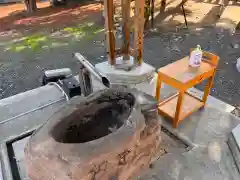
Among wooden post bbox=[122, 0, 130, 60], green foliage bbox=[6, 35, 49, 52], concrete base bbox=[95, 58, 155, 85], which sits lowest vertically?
green foliage bbox=[6, 35, 49, 52]

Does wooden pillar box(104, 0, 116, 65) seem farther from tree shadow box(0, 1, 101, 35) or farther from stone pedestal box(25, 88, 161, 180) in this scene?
tree shadow box(0, 1, 101, 35)

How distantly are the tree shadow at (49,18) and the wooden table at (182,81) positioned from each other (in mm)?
3749

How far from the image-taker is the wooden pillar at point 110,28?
223cm

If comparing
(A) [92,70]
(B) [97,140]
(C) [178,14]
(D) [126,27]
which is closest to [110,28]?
(D) [126,27]

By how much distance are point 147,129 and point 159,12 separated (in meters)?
5.22

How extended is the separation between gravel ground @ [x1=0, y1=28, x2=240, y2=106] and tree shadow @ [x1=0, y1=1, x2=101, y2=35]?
0.99m

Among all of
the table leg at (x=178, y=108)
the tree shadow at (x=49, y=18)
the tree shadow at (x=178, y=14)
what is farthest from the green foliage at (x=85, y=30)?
the table leg at (x=178, y=108)

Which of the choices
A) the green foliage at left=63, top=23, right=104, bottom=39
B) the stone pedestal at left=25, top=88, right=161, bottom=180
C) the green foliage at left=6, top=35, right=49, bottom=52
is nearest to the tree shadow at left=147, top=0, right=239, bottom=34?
the green foliage at left=63, top=23, right=104, bottom=39

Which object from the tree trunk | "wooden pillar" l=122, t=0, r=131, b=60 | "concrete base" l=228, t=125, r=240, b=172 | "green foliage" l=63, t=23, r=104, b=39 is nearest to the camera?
"concrete base" l=228, t=125, r=240, b=172

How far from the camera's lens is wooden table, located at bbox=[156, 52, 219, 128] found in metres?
2.33

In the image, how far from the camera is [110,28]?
7.76 feet

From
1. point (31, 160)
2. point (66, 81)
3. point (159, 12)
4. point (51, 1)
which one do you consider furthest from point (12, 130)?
point (51, 1)

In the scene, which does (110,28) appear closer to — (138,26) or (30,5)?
(138,26)

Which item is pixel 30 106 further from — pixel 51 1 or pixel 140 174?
pixel 51 1
